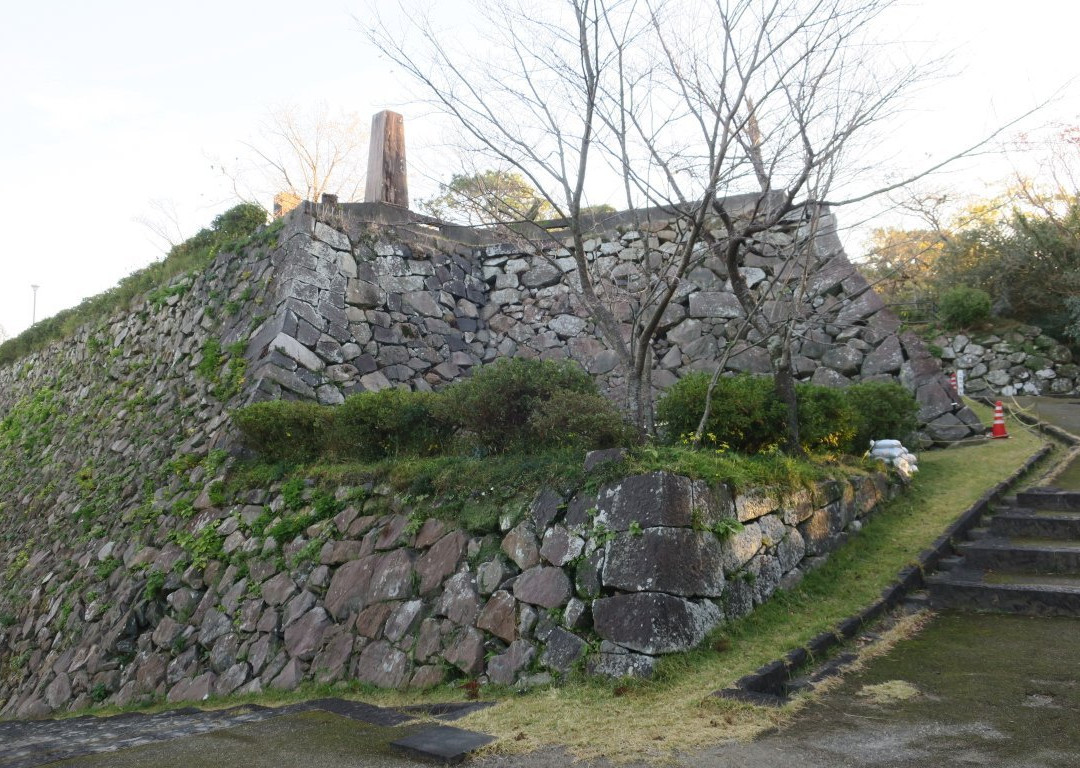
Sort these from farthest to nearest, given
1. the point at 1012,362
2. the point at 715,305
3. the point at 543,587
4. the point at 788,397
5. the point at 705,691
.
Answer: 1. the point at 1012,362
2. the point at 715,305
3. the point at 788,397
4. the point at 543,587
5. the point at 705,691

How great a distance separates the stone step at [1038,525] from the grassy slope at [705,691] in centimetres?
48

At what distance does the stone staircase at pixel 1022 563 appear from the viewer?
525 cm

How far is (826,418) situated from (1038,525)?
187 centimetres

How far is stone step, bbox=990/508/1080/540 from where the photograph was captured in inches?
247

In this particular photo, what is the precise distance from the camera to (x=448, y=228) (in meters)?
12.2

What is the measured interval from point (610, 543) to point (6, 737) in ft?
16.4

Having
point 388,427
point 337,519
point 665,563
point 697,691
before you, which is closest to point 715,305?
point 388,427

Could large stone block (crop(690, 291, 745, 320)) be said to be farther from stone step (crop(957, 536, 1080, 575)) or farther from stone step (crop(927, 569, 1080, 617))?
stone step (crop(927, 569, 1080, 617))

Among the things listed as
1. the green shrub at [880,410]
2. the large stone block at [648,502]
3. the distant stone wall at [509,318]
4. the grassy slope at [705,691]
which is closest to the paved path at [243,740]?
the grassy slope at [705,691]

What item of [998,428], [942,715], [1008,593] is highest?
[998,428]

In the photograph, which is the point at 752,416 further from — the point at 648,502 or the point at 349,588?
the point at 349,588

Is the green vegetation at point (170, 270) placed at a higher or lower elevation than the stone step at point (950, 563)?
higher

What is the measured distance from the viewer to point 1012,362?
50.5 feet

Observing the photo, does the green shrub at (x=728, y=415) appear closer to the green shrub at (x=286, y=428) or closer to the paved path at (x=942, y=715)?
the paved path at (x=942, y=715)
